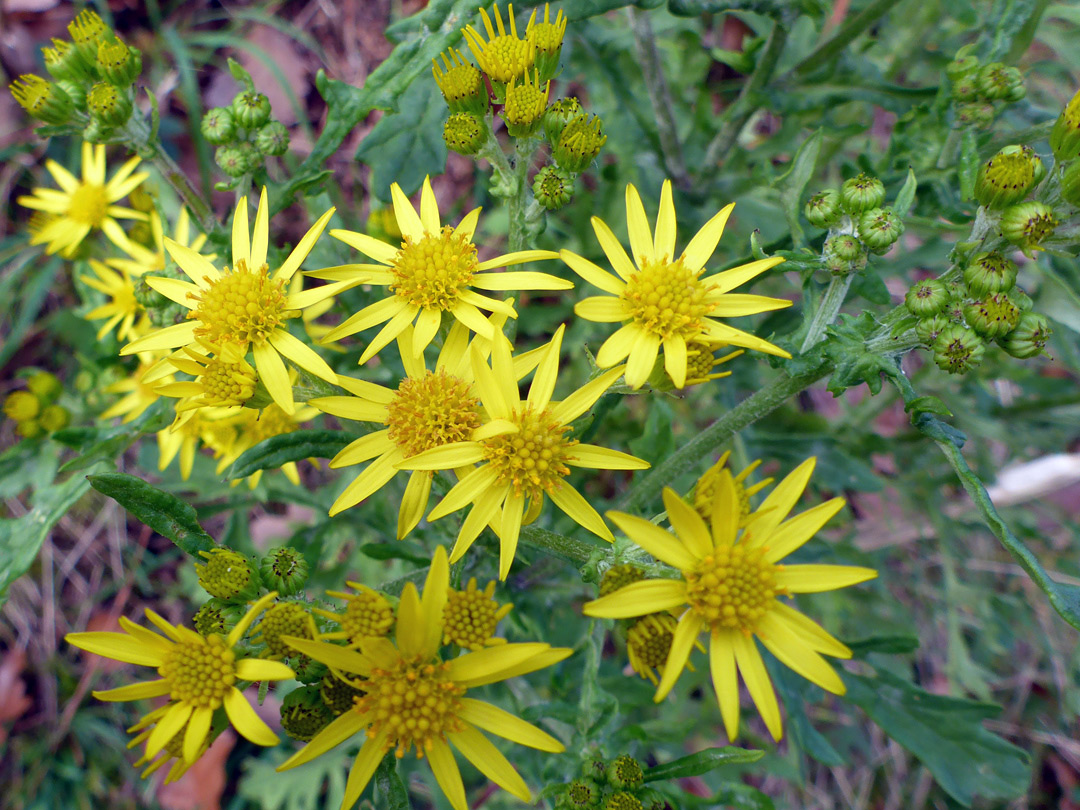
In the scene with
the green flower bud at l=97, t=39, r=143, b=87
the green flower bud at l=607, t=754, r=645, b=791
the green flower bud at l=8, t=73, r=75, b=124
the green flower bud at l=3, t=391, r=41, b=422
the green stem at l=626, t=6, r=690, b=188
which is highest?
the green stem at l=626, t=6, r=690, b=188

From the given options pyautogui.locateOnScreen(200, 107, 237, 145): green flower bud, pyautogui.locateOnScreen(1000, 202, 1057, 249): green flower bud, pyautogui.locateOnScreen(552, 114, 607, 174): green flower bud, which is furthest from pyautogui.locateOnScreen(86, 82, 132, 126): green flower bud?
pyautogui.locateOnScreen(1000, 202, 1057, 249): green flower bud

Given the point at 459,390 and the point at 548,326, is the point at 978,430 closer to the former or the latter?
the point at 548,326

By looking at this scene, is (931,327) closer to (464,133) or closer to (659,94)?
(464,133)

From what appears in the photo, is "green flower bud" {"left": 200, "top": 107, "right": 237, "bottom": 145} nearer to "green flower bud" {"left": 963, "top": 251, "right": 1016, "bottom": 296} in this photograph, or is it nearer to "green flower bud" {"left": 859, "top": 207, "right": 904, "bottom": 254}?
"green flower bud" {"left": 859, "top": 207, "right": 904, "bottom": 254}

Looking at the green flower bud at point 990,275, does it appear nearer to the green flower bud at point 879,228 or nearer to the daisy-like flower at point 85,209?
the green flower bud at point 879,228

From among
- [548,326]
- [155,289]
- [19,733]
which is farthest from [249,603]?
[19,733]

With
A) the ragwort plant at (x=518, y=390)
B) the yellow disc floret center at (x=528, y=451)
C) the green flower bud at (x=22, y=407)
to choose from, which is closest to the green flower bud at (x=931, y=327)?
the ragwort plant at (x=518, y=390)
